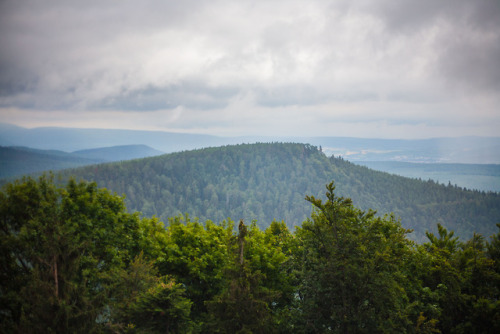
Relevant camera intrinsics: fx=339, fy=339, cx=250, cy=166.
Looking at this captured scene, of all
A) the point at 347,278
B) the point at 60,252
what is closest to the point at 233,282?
the point at 347,278

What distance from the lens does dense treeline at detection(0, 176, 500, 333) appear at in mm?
15516

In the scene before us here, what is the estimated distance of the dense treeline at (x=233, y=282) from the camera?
15.5 metres

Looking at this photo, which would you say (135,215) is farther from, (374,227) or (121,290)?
(374,227)

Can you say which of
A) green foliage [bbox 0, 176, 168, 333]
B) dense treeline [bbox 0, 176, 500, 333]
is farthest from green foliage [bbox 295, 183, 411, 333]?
green foliage [bbox 0, 176, 168, 333]

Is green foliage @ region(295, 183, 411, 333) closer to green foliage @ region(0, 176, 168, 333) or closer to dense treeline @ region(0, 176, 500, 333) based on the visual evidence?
Result: dense treeline @ region(0, 176, 500, 333)

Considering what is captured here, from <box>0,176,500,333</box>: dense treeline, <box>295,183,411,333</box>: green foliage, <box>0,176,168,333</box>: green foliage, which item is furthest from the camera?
<box>295,183,411,333</box>: green foliage

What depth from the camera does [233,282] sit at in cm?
1576

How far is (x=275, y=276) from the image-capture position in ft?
81.8

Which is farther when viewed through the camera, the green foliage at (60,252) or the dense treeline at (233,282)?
the dense treeline at (233,282)

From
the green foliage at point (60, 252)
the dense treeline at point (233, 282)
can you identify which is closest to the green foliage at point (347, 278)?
the dense treeline at point (233, 282)

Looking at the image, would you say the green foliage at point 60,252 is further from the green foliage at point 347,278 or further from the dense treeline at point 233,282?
the green foliage at point 347,278

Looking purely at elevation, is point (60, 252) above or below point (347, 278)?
above

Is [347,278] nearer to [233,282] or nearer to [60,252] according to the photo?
[233,282]

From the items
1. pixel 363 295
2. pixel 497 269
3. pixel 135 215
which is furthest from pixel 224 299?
pixel 497 269
